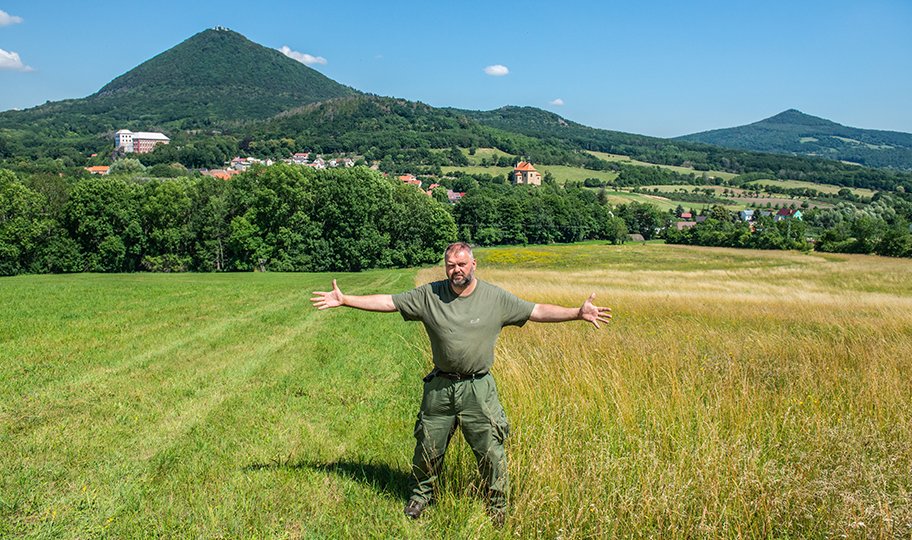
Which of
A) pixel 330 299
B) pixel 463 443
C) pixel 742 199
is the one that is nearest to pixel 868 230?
pixel 742 199

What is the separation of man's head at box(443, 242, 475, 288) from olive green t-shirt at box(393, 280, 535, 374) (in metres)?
0.17

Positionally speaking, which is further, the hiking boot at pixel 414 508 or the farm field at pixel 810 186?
the farm field at pixel 810 186

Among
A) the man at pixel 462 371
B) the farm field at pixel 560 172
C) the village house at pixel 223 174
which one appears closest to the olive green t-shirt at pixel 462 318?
the man at pixel 462 371

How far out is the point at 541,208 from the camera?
93.9m

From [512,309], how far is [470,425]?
1.01 meters

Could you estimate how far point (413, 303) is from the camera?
478cm

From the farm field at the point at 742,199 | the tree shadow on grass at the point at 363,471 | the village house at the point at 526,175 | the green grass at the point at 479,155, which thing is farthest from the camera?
the green grass at the point at 479,155

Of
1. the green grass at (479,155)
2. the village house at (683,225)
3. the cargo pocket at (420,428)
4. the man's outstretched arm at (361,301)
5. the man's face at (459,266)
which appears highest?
the green grass at (479,155)

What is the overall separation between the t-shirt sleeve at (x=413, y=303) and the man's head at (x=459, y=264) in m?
0.31

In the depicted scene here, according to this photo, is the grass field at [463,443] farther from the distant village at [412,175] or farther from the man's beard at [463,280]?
the distant village at [412,175]

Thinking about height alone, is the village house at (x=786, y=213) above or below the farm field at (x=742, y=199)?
below

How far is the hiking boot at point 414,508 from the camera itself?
4754 mm

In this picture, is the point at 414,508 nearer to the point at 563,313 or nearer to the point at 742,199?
the point at 563,313

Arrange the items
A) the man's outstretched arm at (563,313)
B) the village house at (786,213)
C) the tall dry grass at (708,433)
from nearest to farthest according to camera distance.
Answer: the tall dry grass at (708,433), the man's outstretched arm at (563,313), the village house at (786,213)
